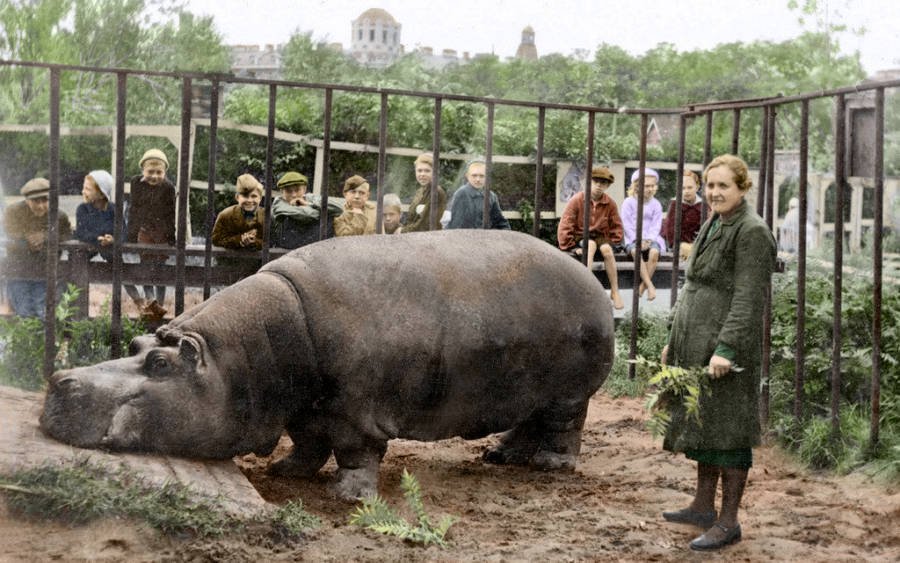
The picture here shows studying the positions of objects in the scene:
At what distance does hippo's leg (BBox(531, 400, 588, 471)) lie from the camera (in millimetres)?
6227

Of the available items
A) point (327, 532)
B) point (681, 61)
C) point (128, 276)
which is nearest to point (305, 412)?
point (327, 532)

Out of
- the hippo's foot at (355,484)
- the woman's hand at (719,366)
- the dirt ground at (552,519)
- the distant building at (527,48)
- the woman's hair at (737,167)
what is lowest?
the dirt ground at (552,519)

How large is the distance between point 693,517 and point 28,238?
15.3 ft

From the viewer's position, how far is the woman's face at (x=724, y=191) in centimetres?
488

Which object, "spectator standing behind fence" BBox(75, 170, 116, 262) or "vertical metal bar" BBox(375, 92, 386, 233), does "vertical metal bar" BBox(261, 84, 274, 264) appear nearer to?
"vertical metal bar" BBox(375, 92, 386, 233)

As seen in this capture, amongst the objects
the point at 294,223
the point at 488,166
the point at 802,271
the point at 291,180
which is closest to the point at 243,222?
the point at 294,223

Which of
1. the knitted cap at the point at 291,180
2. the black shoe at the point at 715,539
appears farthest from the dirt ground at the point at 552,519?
the knitted cap at the point at 291,180

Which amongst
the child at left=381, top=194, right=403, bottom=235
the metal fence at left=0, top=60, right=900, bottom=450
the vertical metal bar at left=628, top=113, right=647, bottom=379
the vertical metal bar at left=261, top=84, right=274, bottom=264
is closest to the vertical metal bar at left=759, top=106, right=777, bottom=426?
the metal fence at left=0, top=60, right=900, bottom=450

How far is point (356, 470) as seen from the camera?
539cm

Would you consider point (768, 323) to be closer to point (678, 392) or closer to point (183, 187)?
point (678, 392)

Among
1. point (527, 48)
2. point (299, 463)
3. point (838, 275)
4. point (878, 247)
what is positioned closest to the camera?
point (299, 463)

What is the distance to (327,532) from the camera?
4742mm

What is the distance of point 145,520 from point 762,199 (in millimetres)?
4492

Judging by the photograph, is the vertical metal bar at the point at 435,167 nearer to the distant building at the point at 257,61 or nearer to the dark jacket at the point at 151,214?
the dark jacket at the point at 151,214
